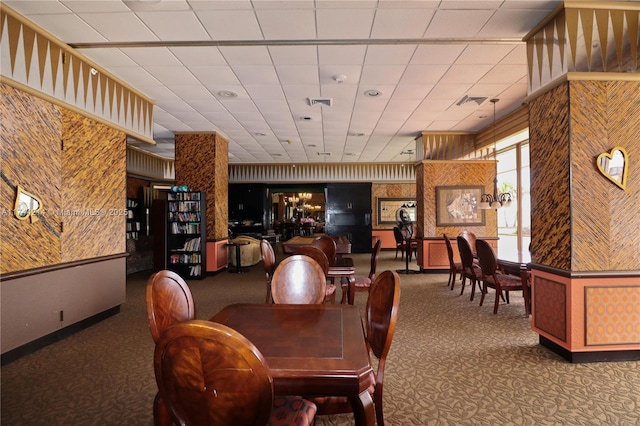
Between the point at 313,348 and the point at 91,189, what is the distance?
13.4 ft

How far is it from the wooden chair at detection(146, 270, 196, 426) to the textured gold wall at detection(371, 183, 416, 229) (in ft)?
39.1

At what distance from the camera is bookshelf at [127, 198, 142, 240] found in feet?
30.4

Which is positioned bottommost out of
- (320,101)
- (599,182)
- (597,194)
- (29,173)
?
(597,194)

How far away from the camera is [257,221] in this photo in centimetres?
1304

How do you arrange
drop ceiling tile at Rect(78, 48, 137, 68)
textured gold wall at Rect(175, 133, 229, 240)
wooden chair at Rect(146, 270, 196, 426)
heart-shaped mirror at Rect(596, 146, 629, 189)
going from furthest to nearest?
textured gold wall at Rect(175, 133, 229, 240) < drop ceiling tile at Rect(78, 48, 137, 68) < heart-shaped mirror at Rect(596, 146, 629, 189) < wooden chair at Rect(146, 270, 196, 426)

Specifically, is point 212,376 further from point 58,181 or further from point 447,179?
point 447,179

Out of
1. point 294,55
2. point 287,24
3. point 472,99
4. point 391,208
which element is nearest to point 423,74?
point 472,99

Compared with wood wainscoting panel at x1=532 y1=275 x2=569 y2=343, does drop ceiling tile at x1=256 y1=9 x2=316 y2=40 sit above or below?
above

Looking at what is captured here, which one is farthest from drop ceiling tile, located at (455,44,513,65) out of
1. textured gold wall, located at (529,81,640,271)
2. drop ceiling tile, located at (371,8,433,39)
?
textured gold wall, located at (529,81,640,271)

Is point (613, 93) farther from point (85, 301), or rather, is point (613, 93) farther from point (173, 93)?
point (85, 301)

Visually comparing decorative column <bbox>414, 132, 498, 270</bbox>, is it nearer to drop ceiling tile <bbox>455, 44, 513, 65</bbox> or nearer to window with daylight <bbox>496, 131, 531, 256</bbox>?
window with daylight <bbox>496, 131, 531, 256</bbox>

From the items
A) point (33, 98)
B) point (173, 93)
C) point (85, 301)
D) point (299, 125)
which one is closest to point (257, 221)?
point (299, 125)

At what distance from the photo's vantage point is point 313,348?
1.58 meters

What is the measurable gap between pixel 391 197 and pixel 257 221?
526 cm
